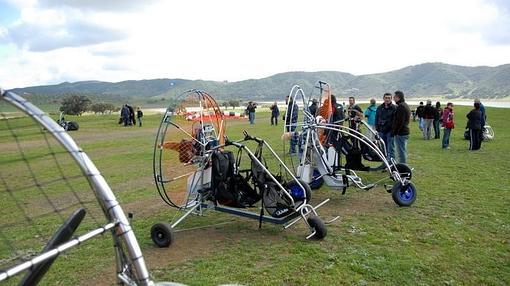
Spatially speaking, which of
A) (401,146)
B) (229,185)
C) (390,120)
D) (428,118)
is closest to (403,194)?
(401,146)

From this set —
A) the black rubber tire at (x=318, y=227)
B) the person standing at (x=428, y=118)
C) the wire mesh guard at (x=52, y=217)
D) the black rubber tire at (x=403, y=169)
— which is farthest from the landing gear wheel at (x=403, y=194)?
the person standing at (x=428, y=118)

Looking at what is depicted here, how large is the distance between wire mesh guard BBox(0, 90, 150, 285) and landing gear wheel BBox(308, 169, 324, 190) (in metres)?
4.32

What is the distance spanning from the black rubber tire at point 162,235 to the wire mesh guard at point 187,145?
0.64 meters

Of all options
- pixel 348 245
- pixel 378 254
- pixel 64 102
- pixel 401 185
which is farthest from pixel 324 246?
pixel 64 102

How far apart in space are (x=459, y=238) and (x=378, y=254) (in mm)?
1523

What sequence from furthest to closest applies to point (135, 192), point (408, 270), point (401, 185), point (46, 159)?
point (46, 159) < point (135, 192) < point (401, 185) < point (408, 270)

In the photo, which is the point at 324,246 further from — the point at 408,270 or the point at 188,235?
the point at 188,235

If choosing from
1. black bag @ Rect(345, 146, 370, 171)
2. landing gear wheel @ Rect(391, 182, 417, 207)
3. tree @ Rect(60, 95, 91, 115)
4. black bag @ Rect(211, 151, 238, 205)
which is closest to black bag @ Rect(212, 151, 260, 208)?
black bag @ Rect(211, 151, 238, 205)

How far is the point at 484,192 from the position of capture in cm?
917

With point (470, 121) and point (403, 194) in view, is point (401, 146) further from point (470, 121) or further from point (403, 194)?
point (470, 121)

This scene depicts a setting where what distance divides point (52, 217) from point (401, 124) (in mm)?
8594

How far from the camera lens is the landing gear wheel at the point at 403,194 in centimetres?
825

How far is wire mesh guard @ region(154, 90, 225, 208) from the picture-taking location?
713 centimetres

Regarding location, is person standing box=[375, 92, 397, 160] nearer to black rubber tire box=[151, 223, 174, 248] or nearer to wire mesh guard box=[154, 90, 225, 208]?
wire mesh guard box=[154, 90, 225, 208]
